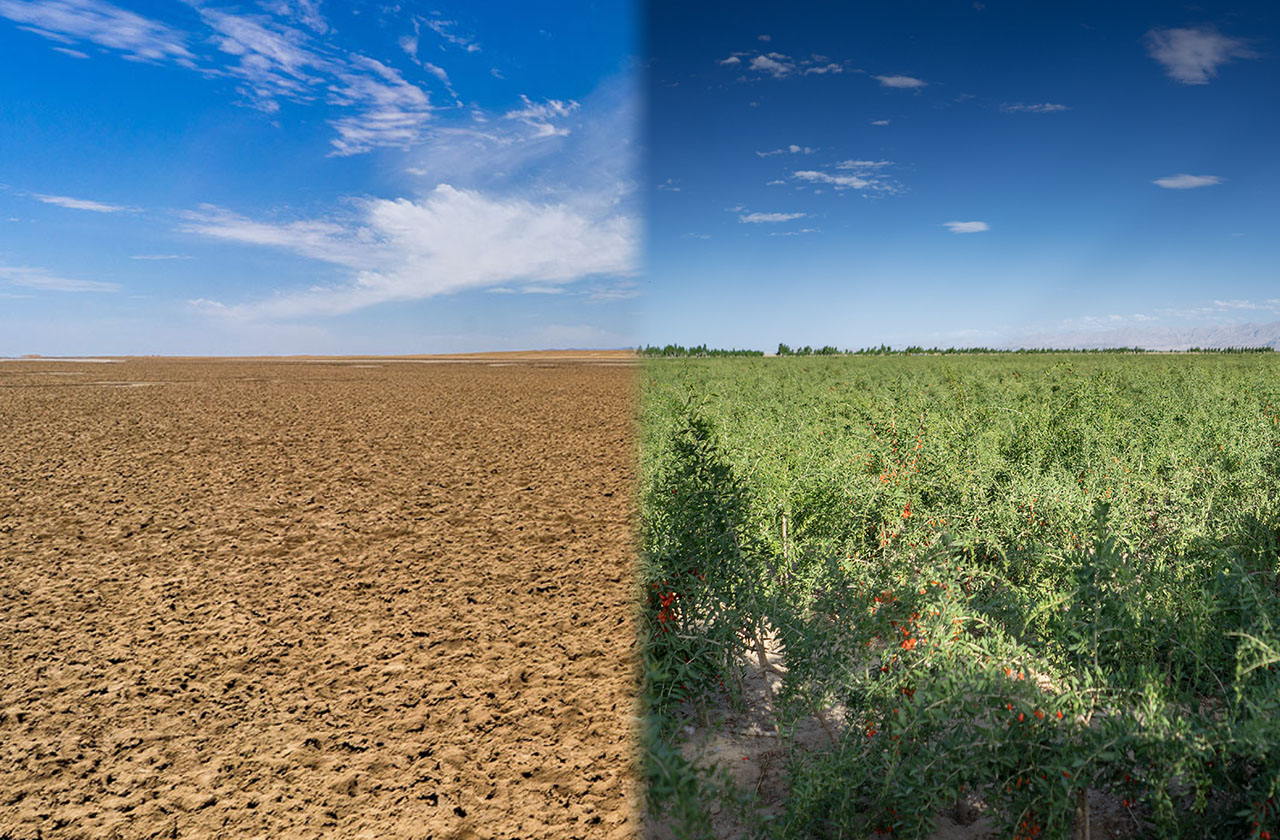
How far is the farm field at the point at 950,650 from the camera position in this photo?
288cm

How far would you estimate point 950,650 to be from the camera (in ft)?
10.5

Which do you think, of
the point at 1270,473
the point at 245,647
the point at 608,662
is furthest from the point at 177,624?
the point at 1270,473

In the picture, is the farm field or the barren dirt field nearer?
the farm field

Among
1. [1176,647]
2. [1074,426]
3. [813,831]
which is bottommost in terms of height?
[813,831]

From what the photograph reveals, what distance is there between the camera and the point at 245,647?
16.3 ft

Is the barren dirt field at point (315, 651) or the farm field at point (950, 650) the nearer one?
the farm field at point (950, 650)

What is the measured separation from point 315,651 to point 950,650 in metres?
4.01

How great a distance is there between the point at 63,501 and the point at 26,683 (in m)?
5.43

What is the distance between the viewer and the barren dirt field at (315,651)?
137 inches

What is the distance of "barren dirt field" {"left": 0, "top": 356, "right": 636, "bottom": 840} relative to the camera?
137 inches

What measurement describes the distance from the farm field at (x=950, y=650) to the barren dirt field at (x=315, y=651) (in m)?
0.78

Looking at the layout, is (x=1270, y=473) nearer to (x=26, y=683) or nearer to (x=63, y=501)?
(x=26, y=683)

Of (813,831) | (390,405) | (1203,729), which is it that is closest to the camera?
(1203,729)

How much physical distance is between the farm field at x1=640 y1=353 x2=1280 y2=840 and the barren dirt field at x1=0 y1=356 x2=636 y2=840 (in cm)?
78
